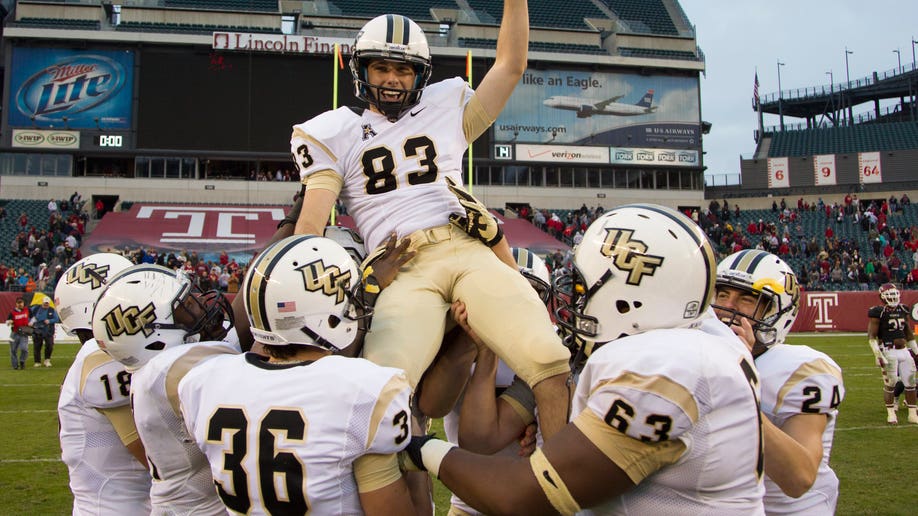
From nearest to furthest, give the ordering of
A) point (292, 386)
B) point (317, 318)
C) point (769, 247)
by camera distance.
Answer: point (292, 386), point (317, 318), point (769, 247)

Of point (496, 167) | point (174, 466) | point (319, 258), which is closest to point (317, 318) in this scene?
point (319, 258)

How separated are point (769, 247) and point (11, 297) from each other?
26.9 metres

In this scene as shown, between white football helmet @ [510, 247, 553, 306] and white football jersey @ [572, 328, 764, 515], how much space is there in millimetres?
1914

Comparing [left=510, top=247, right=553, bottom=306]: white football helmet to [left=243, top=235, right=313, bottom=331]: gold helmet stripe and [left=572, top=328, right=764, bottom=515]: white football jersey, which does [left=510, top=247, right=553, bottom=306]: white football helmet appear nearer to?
[left=243, top=235, right=313, bottom=331]: gold helmet stripe

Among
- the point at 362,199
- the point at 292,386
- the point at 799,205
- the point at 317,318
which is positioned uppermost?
the point at 799,205

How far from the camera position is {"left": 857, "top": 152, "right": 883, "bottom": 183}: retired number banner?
44375mm

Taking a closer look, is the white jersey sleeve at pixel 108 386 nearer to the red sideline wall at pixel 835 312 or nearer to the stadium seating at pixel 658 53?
the red sideline wall at pixel 835 312

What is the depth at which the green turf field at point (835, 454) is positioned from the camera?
6.69 m

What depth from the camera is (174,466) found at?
3346 mm

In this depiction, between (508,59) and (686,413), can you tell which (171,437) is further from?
(508,59)

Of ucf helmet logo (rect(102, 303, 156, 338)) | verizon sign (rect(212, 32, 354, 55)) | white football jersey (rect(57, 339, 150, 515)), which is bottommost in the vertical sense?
white football jersey (rect(57, 339, 150, 515))

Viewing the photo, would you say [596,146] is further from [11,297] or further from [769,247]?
[11,297]

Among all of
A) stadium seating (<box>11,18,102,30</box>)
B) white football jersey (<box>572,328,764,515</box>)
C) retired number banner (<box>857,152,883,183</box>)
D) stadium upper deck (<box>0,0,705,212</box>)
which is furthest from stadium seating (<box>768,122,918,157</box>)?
white football jersey (<box>572,328,764,515</box>)

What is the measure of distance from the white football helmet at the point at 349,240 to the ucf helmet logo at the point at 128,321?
2.98ft
